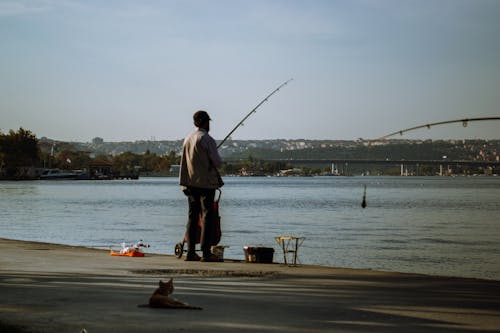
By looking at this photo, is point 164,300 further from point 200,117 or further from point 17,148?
point 17,148

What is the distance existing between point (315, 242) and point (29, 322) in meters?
25.6

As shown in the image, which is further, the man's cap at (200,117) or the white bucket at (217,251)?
the white bucket at (217,251)

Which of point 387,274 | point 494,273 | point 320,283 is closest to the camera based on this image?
point 320,283

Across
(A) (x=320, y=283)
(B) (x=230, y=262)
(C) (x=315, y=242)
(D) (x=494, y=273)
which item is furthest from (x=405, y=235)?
(A) (x=320, y=283)

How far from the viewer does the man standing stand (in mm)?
13484

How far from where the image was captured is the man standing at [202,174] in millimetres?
13484

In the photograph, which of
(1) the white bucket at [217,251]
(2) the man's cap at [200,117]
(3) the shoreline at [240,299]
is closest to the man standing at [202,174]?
(2) the man's cap at [200,117]

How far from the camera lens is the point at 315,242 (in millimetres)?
32500

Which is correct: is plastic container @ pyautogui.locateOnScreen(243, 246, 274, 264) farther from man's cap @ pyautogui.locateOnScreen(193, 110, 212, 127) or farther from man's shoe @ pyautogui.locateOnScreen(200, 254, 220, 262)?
man's cap @ pyautogui.locateOnScreen(193, 110, 212, 127)

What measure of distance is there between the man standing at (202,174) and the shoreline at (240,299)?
2.64 feet

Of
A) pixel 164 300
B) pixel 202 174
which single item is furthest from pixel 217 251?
pixel 164 300

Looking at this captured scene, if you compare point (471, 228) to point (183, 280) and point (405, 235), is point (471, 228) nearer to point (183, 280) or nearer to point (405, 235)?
point (405, 235)

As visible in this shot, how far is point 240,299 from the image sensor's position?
8977 mm

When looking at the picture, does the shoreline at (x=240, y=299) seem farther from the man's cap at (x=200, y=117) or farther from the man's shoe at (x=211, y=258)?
the man's cap at (x=200, y=117)
